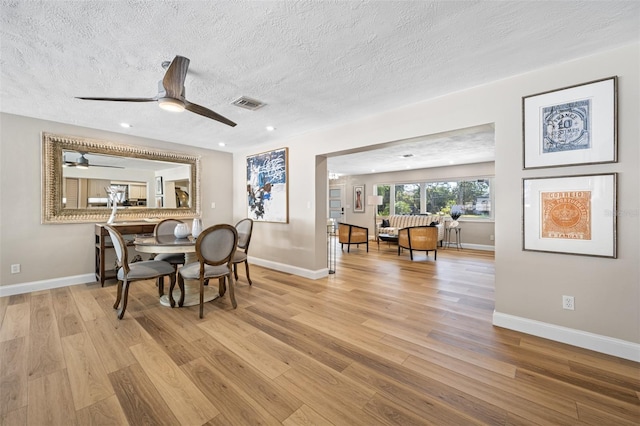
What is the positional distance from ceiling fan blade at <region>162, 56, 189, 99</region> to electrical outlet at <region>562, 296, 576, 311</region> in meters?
3.71

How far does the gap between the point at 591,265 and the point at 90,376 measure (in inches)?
152

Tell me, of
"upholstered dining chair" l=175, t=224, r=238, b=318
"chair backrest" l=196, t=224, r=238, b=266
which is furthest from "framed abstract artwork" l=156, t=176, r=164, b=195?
"chair backrest" l=196, t=224, r=238, b=266

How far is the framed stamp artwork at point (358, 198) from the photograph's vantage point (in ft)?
32.6

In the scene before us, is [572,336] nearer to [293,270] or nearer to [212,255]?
[212,255]

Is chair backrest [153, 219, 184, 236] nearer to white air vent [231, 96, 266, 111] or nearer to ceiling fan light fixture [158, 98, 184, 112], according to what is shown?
white air vent [231, 96, 266, 111]

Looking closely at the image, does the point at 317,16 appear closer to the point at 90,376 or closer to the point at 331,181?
the point at 90,376

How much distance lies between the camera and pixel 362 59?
2.21 meters

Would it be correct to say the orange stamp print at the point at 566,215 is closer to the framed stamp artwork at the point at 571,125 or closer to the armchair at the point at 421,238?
the framed stamp artwork at the point at 571,125

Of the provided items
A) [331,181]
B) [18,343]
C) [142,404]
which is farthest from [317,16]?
[331,181]

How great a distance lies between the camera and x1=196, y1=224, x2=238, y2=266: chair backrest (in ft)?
8.99

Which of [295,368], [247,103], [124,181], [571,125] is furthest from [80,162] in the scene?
[571,125]

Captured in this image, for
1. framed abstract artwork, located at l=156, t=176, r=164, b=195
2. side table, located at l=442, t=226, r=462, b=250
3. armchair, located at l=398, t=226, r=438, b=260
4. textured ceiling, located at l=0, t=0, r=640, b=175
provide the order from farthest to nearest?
side table, located at l=442, t=226, r=462, b=250 → armchair, located at l=398, t=226, r=438, b=260 → framed abstract artwork, located at l=156, t=176, r=164, b=195 → textured ceiling, located at l=0, t=0, r=640, b=175

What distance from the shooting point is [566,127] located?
7.29 ft

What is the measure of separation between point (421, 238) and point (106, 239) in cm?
594
